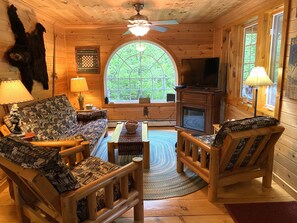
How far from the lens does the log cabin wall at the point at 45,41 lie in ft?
9.33

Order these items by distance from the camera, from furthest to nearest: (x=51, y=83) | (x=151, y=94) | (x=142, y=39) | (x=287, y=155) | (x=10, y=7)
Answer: (x=151, y=94) < (x=142, y=39) < (x=51, y=83) < (x=10, y=7) < (x=287, y=155)

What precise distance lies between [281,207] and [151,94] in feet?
12.4

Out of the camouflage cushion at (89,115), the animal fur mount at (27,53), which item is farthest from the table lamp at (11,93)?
the camouflage cushion at (89,115)

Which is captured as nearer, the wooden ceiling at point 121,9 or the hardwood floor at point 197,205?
the hardwood floor at point 197,205

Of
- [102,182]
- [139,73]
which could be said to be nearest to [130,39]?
[139,73]

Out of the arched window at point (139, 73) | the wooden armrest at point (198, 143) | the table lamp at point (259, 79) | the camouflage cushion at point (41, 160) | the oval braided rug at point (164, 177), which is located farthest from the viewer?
the arched window at point (139, 73)

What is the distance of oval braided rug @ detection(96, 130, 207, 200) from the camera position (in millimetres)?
2582

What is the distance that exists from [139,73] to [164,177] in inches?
121

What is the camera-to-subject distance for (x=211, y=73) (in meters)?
4.33

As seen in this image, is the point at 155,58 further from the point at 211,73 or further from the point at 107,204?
the point at 107,204

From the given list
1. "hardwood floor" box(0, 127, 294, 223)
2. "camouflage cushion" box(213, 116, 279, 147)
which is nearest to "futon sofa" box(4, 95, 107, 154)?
"hardwood floor" box(0, 127, 294, 223)

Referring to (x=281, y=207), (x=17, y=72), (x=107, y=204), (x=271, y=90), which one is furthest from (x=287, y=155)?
(x=17, y=72)

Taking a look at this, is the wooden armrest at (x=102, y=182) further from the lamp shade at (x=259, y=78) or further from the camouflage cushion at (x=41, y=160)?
the lamp shade at (x=259, y=78)

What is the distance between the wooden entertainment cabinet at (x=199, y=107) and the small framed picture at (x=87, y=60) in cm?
197
